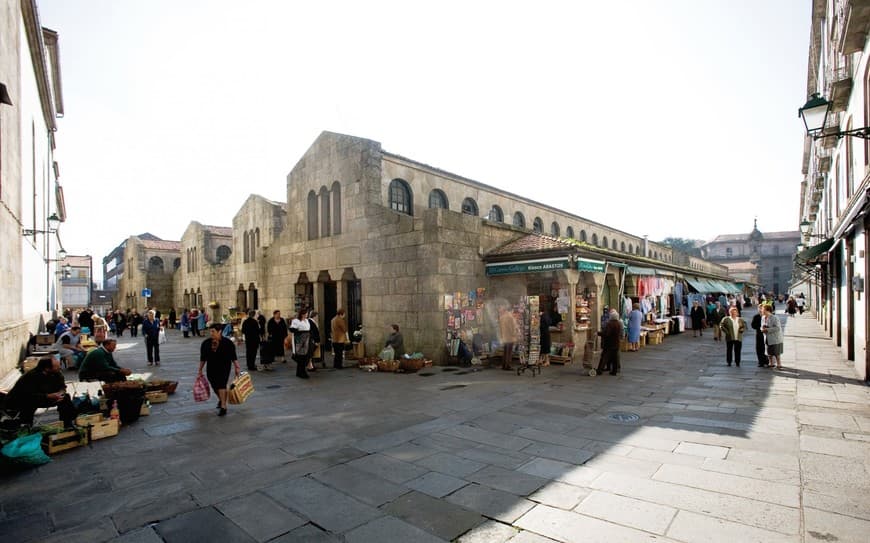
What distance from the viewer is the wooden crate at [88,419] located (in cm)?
636

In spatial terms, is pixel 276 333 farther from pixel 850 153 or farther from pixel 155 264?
pixel 155 264

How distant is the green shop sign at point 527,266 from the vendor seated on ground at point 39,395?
10.7 meters

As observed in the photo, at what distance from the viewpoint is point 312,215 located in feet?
59.0

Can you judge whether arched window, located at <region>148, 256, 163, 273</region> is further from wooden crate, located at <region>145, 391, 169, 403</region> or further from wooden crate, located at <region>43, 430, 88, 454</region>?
wooden crate, located at <region>43, 430, 88, 454</region>

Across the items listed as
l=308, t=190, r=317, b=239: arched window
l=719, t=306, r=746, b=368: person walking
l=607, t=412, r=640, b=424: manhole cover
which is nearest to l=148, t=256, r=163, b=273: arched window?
l=308, t=190, r=317, b=239: arched window

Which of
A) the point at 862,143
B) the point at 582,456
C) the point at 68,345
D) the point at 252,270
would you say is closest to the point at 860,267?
the point at 862,143

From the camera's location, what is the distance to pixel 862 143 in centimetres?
1012

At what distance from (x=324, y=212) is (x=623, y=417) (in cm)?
1334

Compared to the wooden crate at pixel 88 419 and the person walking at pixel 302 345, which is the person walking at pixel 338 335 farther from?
the wooden crate at pixel 88 419

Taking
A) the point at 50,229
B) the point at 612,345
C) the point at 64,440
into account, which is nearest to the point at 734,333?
the point at 612,345

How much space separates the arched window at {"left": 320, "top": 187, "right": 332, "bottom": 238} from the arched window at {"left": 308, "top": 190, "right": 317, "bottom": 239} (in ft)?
1.95

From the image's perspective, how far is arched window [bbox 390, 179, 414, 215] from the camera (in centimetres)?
1809

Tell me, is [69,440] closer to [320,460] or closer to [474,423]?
[320,460]

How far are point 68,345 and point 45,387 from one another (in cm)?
886
